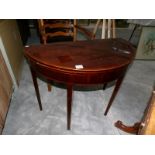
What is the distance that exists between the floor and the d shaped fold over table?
0.45 meters

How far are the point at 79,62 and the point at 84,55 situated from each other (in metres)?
0.13

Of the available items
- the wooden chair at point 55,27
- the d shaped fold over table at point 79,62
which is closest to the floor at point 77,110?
the wooden chair at point 55,27

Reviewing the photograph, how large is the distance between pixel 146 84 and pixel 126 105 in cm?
53

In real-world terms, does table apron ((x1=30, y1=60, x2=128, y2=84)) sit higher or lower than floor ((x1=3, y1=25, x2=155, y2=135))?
higher

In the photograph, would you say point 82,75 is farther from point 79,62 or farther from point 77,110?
point 77,110

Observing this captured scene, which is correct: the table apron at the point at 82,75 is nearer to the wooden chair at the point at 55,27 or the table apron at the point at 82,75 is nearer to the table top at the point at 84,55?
the table top at the point at 84,55

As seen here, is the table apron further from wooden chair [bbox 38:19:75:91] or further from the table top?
wooden chair [bbox 38:19:75:91]

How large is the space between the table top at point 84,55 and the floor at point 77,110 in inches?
28.3

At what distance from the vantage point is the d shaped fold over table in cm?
114

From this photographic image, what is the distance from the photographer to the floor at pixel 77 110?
161cm

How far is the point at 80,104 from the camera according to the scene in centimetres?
188

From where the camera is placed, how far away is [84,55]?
1311 mm

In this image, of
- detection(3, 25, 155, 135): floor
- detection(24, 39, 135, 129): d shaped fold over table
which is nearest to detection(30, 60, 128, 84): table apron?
detection(24, 39, 135, 129): d shaped fold over table
